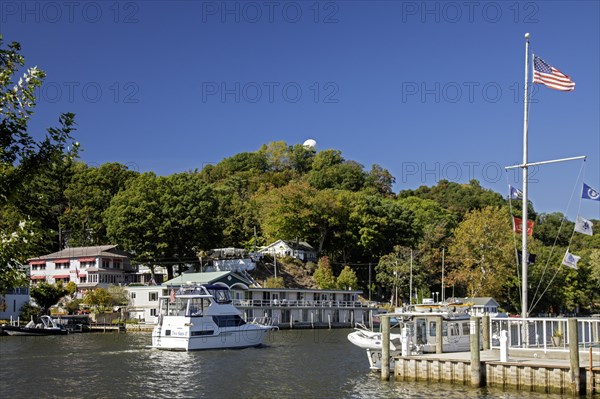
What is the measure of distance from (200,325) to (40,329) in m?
24.1

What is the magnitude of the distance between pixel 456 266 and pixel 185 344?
58.8 meters

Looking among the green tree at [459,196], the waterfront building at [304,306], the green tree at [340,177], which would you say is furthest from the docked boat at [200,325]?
the green tree at [459,196]

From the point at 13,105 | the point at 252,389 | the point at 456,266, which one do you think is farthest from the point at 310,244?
the point at 13,105

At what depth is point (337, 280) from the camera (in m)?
98.1

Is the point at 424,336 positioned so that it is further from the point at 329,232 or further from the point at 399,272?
the point at 329,232

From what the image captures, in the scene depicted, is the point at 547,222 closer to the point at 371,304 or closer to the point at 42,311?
the point at 371,304

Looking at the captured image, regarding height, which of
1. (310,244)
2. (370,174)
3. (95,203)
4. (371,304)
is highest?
(370,174)

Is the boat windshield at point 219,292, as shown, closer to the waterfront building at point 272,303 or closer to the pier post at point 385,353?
the waterfront building at point 272,303

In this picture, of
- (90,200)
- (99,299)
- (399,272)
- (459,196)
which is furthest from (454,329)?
(459,196)

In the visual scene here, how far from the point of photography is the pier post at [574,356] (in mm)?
26297

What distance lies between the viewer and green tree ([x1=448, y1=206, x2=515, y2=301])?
299ft

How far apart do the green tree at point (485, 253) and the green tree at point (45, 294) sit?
172ft

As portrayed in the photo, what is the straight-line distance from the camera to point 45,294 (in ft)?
265

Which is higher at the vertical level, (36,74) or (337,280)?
(36,74)
